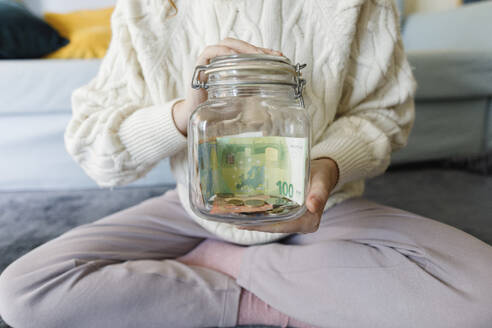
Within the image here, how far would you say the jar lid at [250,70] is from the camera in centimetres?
37

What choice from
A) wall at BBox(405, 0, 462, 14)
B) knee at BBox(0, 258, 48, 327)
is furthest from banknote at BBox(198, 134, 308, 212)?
wall at BBox(405, 0, 462, 14)

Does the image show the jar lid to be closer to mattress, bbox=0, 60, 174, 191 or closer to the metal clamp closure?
the metal clamp closure

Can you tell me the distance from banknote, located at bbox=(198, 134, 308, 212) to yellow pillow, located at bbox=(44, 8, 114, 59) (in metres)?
1.33

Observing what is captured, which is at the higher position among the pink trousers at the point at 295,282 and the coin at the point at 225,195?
the coin at the point at 225,195

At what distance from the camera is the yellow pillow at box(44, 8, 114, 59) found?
1526mm

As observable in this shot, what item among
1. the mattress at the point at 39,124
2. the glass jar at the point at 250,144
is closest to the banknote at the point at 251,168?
the glass jar at the point at 250,144

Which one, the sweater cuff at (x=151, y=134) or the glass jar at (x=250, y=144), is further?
the sweater cuff at (x=151, y=134)

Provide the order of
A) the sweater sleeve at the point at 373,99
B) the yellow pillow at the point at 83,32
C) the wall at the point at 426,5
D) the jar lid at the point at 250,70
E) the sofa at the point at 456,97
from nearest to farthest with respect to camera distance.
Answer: the jar lid at the point at 250,70, the sweater sleeve at the point at 373,99, the sofa at the point at 456,97, the yellow pillow at the point at 83,32, the wall at the point at 426,5

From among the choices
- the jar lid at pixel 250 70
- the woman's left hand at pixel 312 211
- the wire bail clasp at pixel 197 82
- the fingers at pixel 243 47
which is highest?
the fingers at pixel 243 47

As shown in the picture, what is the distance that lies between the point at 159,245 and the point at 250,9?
1.48ft

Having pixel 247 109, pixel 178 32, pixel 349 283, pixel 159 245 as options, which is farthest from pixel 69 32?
pixel 349 283

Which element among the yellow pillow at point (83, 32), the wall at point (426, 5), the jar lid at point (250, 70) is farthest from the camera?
the wall at point (426, 5)

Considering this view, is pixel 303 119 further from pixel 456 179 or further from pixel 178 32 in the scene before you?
pixel 456 179

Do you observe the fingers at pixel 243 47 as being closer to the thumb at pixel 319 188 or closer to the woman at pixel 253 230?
the woman at pixel 253 230
